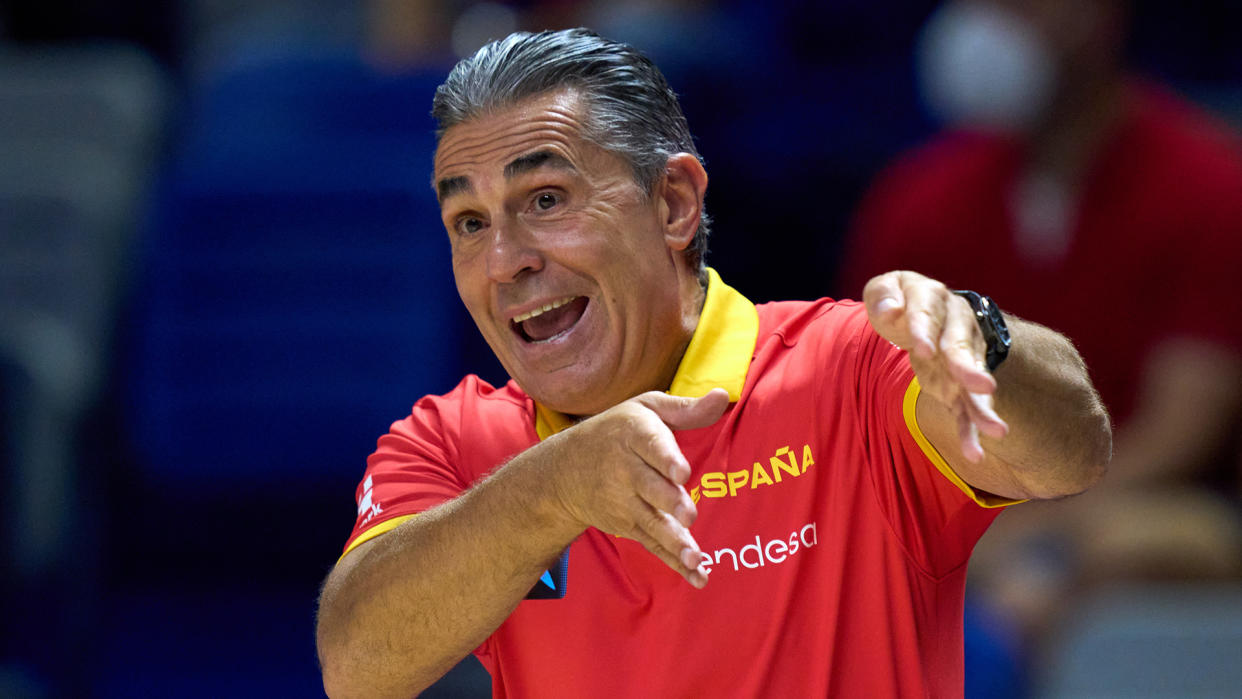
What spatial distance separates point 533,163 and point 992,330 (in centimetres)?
84

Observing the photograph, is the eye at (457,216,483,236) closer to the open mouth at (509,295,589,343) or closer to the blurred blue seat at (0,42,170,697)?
the open mouth at (509,295,589,343)

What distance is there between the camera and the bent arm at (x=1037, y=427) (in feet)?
6.35

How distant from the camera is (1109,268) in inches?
175

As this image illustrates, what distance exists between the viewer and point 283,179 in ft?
18.9

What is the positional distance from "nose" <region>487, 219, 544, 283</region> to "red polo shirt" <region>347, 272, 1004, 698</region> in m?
0.35

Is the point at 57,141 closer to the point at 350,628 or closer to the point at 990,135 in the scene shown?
the point at 990,135

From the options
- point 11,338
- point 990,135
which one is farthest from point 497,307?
point 11,338

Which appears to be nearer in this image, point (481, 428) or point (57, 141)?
point (481, 428)

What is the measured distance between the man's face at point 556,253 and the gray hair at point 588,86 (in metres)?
0.03

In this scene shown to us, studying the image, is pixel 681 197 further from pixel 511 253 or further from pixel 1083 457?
pixel 1083 457

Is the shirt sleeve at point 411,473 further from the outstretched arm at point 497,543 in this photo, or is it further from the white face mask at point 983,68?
the white face mask at point 983,68

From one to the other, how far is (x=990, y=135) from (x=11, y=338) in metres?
3.51

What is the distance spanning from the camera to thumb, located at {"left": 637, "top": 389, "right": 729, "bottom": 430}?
1.91 m

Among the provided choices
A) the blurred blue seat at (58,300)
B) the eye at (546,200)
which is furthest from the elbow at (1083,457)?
the blurred blue seat at (58,300)
